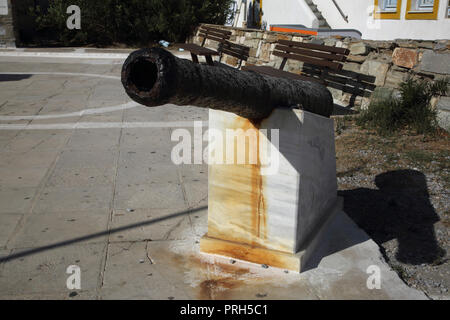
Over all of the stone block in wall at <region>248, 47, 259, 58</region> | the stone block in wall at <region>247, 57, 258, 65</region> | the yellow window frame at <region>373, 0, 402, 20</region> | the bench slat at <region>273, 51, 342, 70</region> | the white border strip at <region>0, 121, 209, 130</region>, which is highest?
the yellow window frame at <region>373, 0, 402, 20</region>

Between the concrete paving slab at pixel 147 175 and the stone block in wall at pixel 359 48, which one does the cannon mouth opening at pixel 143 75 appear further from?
the stone block in wall at pixel 359 48

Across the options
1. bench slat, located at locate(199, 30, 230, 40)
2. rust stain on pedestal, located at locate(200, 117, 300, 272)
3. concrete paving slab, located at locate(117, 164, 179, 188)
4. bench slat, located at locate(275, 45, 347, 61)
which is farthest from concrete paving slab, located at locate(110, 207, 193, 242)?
bench slat, located at locate(199, 30, 230, 40)

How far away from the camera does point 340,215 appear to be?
168 inches

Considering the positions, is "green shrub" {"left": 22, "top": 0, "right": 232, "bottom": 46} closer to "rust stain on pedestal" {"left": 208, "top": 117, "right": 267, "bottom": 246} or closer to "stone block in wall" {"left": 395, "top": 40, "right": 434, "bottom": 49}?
"stone block in wall" {"left": 395, "top": 40, "right": 434, "bottom": 49}

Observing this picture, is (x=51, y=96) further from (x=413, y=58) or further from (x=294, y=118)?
(x=294, y=118)

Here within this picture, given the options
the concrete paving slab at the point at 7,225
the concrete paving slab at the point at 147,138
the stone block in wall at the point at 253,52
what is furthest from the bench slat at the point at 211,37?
the concrete paving slab at the point at 7,225

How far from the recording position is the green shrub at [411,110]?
22.1ft

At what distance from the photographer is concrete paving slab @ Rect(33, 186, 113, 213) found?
14.3ft

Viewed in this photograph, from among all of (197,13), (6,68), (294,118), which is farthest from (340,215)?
(197,13)

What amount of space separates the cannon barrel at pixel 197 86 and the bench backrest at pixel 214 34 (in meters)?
10.6

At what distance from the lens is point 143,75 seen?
7.28 feet

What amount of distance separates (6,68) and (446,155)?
11.0 meters

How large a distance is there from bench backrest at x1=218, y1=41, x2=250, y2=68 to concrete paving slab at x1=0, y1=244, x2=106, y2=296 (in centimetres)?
927

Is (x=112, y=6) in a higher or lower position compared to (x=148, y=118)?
higher
